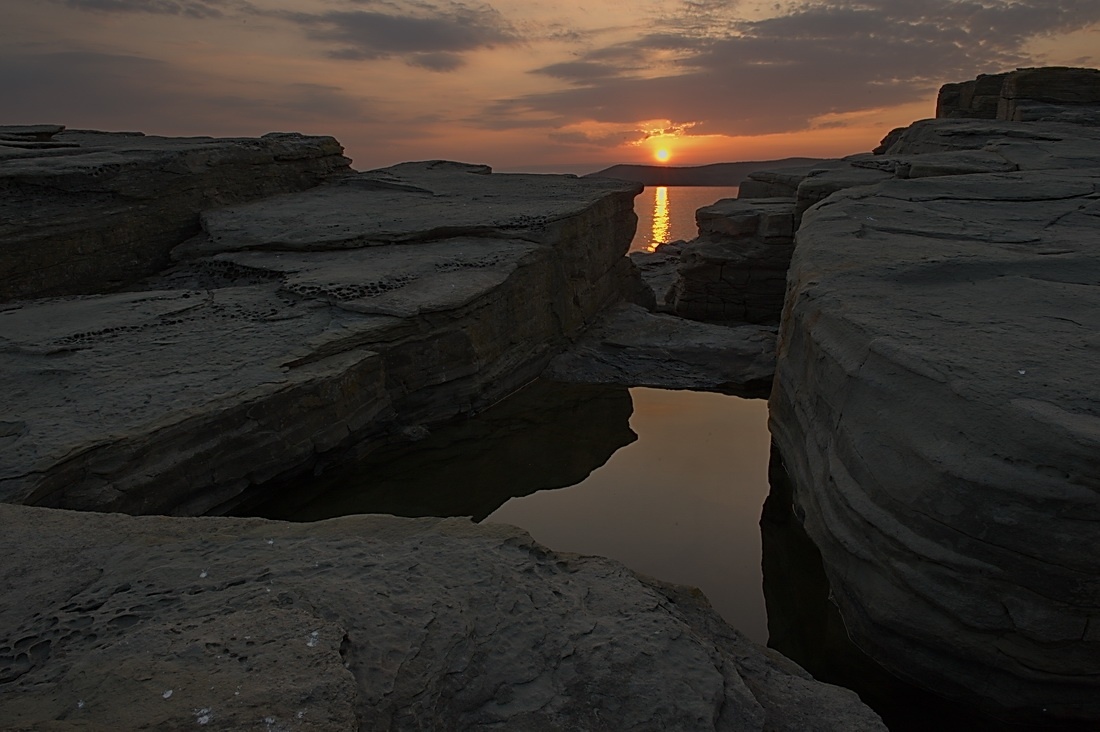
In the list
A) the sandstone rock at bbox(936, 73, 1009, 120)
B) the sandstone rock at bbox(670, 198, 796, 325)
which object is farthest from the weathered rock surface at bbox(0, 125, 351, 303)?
the sandstone rock at bbox(936, 73, 1009, 120)

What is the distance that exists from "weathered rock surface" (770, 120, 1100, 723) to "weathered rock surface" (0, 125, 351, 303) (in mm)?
5639

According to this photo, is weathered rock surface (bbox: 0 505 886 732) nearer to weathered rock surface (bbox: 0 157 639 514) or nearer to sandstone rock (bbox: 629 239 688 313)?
weathered rock surface (bbox: 0 157 639 514)

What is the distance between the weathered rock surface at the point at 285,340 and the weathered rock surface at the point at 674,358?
260 millimetres

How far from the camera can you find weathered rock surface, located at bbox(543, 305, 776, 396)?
21.5 ft

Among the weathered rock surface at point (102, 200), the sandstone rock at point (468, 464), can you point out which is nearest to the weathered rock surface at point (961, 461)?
the sandstone rock at point (468, 464)

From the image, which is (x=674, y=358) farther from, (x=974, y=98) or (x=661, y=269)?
(x=974, y=98)

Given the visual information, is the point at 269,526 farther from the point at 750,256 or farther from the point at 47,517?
the point at 750,256

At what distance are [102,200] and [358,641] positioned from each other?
621 cm

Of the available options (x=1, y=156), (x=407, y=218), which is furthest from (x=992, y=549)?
(x=1, y=156)

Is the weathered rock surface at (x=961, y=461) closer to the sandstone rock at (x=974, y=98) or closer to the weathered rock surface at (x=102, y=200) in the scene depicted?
the weathered rock surface at (x=102, y=200)

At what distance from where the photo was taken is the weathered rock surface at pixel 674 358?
6543mm

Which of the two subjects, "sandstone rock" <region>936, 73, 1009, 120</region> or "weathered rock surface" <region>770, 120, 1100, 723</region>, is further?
"sandstone rock" <region>936, 73, 1009, 120</region>

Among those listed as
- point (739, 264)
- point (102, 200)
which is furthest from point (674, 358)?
point (102, 200)

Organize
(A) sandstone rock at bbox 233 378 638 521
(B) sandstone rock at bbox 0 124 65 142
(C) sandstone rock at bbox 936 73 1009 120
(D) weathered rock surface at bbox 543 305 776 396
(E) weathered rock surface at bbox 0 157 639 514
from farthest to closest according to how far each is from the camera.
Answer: (C) sandstone rock at bbox 936 73 1009 120 < (B) sandstone rock at bbox 0 124 65 142 < (D) weathered rock surface at bbox 543 305 776 396 < (A) sandstone rock at bbox 233 378 638 521 < (E) weathered rock surface at bbox 0 157 639 514
